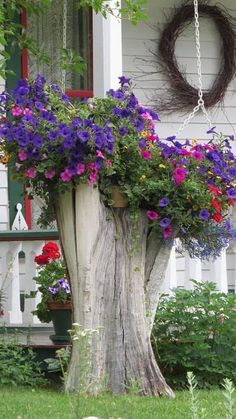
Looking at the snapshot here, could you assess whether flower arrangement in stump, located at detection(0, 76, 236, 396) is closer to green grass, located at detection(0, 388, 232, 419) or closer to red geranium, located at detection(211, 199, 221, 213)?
red geranium, located at detection(211, 199, 221, 213)

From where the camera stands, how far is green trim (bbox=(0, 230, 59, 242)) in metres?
7.96

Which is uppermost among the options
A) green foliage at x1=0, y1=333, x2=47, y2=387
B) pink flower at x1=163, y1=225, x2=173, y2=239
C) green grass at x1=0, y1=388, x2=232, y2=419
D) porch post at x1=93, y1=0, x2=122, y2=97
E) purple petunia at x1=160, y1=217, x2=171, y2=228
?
porch post at x1=93, y1=0, x2=122, y2=97

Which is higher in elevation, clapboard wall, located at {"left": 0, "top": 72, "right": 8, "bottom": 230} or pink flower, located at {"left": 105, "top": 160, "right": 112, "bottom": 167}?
clapboard wall, located at {"left": 0, "top": 72, "right": 8, "bottom": 230}

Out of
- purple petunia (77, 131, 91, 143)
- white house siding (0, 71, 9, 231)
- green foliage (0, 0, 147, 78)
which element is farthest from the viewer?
white house siding (0, 71, 9, 231)

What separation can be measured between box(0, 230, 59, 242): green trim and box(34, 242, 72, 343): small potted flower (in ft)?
1.07

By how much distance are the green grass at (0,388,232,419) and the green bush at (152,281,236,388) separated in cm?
62

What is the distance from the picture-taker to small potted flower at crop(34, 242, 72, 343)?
285 inches

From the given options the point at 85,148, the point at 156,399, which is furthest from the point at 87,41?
the point at 156,399

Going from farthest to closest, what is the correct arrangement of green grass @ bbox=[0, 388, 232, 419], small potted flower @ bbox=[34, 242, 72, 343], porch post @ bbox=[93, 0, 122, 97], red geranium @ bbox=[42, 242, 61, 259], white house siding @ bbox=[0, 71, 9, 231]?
white house siding @ bbox=[0, 71, 9, 231] → porch post @ bbox=[93, 0, 122, 97] → red geranium @ bbox=[42, 242, 61, 259] → small potted flower @ bbox=[34, 242, 72, 343] → green grass @ bbox=[0, 388, 232, 419]

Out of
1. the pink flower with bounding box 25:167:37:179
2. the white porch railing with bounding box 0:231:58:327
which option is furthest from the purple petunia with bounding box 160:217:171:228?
the white porch railing with bounding box 0:231:58:327

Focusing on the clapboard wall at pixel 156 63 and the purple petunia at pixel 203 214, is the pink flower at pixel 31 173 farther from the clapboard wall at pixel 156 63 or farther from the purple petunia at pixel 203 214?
the clapboard wall at pixel 156 63

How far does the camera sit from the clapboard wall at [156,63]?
33.0 feet

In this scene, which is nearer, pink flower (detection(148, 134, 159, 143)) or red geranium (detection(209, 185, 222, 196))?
red geranium (detection(209, 185, 222, 196))

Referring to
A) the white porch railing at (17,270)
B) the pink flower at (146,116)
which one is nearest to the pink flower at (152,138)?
the pink flower at (146,116)
